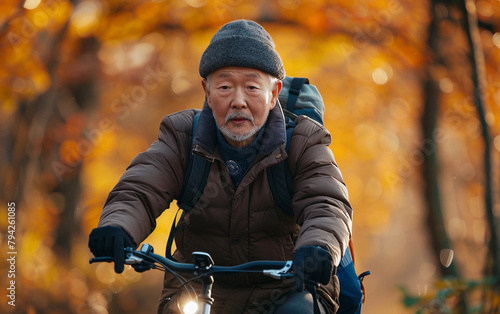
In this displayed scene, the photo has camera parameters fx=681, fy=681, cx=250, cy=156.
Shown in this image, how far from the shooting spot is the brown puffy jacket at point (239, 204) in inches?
123

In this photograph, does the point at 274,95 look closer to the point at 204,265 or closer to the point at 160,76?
the point at 204,265

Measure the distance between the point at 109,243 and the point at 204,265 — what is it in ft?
1.37

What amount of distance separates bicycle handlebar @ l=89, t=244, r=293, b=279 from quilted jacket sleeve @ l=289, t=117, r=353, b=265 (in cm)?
18

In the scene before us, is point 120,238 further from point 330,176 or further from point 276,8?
point 276,8

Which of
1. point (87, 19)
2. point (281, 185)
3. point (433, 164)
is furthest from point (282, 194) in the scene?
point (87, 19)

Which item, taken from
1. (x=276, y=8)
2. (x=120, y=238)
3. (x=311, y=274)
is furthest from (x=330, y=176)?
(x=276, y=8)

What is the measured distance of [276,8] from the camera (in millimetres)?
12180

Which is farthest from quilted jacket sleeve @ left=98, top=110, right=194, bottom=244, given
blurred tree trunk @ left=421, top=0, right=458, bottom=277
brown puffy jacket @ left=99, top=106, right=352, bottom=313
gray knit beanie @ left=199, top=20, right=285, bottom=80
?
blurred tree trunk @ left=421, top=0, right=458, bottom=277

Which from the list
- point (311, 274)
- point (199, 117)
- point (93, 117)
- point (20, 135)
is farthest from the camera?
point (93, 117)

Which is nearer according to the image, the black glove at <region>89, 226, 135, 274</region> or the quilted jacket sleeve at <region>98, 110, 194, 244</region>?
the black glove at <region>89, 226, 135, 274</region>

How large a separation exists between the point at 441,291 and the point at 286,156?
3.73 m

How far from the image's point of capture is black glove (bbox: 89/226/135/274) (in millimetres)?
2742

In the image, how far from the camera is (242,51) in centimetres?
330

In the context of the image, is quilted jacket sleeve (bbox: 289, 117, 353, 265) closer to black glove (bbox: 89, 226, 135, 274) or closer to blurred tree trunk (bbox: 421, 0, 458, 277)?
black glove (bbox: 89, 226, 135, 274)
